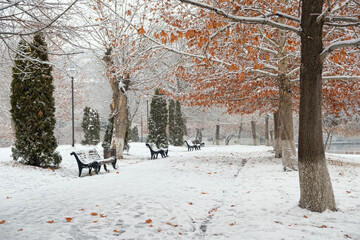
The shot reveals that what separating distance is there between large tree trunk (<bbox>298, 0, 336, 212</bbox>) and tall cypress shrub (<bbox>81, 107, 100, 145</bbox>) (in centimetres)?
2417

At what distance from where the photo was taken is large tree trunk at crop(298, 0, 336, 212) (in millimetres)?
4645

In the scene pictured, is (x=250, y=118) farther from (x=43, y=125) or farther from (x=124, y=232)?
(x=124, y=232)

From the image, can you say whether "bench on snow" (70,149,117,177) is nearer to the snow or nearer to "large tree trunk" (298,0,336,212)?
the snow

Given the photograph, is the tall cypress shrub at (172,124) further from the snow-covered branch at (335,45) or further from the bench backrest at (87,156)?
the snow-covered branch at (335,45)

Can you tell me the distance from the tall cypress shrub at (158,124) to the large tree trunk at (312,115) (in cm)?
1719

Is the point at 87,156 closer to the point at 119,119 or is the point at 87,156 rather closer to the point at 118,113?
the point at 119,119

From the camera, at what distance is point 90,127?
27047 millimetres

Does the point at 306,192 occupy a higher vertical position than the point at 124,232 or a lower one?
higher

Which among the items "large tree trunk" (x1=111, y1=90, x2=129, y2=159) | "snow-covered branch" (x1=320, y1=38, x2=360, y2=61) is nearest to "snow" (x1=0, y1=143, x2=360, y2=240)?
"snow-covered branch" (x1=320, y1=38, x2=360, y2=61)

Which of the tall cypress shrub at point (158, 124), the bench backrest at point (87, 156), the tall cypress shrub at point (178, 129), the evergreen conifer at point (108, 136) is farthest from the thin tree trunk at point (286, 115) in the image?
the tall cypress shrub at point (178, 129)

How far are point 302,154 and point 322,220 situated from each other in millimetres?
1084

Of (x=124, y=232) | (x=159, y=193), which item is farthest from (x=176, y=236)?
(x=159, y=193)

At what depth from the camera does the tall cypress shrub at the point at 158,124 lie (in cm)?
2164

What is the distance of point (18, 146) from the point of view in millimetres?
10383
